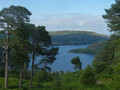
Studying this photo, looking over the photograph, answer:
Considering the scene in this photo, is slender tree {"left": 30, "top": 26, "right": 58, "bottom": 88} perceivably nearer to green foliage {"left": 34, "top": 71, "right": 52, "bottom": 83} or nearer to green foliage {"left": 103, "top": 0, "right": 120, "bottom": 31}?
green foliage {"left": 103, "top": 0, "right": 120, "bottom": 31}

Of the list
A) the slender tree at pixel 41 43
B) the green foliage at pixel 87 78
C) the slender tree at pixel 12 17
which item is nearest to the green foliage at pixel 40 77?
the slender tree at pixel 41 43

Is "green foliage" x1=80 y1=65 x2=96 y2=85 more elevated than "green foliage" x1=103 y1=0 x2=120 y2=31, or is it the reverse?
"green foliage" x1=103 y1=0 x2=120 y2=31

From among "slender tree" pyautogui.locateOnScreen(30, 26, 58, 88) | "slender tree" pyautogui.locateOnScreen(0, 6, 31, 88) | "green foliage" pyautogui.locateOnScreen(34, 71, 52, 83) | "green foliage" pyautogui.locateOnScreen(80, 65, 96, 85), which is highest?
"slender tree" pyautogui.locateOnScreen(0, 6, 31, 88)

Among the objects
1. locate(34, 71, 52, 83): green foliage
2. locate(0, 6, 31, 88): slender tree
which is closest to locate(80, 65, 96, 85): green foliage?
locate(0, 6, 31, 88): slender tree

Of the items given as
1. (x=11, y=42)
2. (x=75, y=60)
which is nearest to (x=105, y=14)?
(x=11, y=42)

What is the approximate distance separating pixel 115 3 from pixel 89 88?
11.1 meters

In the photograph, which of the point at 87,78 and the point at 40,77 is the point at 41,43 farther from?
the point at 40,77

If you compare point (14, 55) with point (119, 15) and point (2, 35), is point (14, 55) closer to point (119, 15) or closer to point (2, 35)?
point (2, 35)

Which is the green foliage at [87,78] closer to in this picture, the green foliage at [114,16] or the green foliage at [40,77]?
the green foliage at [114,16]

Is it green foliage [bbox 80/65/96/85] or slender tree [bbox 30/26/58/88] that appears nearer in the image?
slender tree [bbox 30/26/58/88]

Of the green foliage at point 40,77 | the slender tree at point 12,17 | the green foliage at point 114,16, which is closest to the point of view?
the slender tree at point 12,17

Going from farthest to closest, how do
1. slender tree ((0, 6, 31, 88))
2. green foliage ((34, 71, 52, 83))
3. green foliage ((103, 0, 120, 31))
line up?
green foliage ((34, 71, 52, 83)), green foliage ((103, 0, 120, 31)), slender tree ((0, 6, 31, 88))

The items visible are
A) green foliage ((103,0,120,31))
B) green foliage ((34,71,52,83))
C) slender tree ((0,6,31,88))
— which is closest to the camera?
→ slender tree ((0,6,31,88))

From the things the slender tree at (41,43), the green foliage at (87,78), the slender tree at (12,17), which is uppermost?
the slender tree at (12,17)
